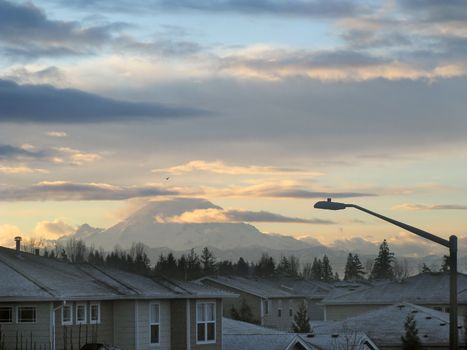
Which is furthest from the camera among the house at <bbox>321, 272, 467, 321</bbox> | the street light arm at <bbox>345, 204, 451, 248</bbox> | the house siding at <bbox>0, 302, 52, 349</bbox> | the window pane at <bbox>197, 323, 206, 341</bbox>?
the house at <bbox>321, 272, 467, 321</bbox>

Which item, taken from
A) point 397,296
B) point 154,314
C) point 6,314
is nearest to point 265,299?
point 397,296

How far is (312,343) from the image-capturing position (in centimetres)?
5056

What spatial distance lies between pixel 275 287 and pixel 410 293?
104 feet

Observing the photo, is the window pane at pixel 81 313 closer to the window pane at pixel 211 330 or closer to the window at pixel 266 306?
the window pane at pixel 211 330

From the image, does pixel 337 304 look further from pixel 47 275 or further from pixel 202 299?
pixel 47 275

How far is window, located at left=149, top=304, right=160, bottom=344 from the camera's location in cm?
4412

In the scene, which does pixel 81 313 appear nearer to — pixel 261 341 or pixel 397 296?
pixel 261 341

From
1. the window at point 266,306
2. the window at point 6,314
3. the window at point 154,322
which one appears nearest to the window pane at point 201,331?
the window at point 154,322

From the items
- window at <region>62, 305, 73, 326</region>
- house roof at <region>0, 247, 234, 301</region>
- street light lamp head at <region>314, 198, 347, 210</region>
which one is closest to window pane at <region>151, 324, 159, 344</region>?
house roof at <region>0, 247, 234, 301</region>

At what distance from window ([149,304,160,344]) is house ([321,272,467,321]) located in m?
35.7

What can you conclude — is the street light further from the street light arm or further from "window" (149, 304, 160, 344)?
"window" (149, 304, 160, 344)

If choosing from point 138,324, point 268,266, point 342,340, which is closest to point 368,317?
point 342,340

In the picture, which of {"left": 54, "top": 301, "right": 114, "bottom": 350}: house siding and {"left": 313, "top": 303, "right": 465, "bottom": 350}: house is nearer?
{"left": 54, "top": 301, "right": 114, "bottom": 350}: house siding

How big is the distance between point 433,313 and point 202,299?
1937 centimetres
